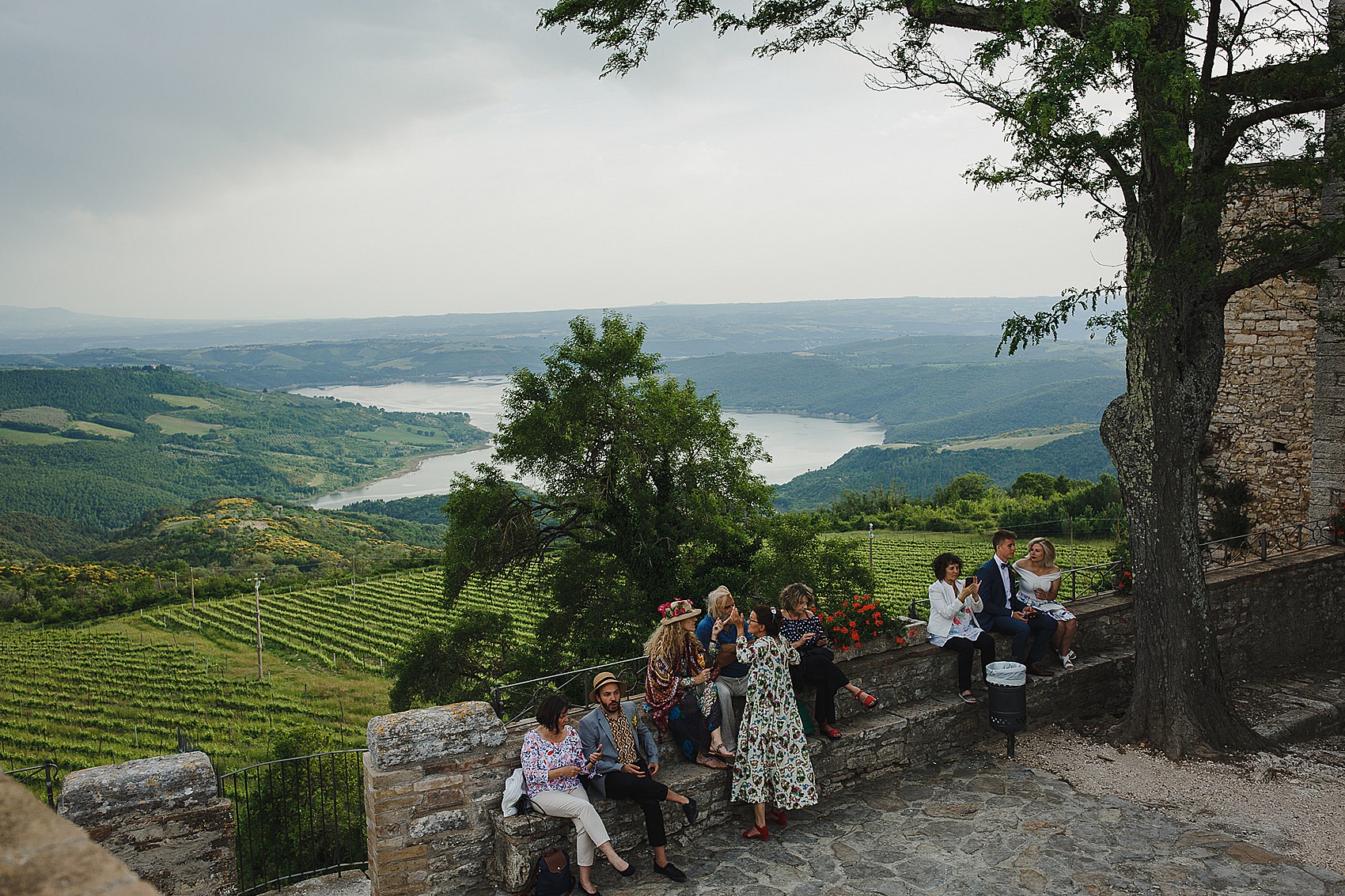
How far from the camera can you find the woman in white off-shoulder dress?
7.98 m

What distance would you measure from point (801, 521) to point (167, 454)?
158145 millimetres

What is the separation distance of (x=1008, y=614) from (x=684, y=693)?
127 inches

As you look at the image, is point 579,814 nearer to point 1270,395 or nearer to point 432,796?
point 432,796

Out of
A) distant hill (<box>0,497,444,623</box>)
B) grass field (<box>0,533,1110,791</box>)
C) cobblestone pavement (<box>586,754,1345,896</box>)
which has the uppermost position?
cobblestone pavement (<box>586,754,1345,896</box>)

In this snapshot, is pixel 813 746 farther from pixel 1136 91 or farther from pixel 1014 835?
pixel 1136 91

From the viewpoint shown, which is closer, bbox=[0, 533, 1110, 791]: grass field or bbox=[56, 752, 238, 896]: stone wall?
bbox=[56, 752, 238, 896]: stone wall

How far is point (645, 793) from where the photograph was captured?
5617 millimetres

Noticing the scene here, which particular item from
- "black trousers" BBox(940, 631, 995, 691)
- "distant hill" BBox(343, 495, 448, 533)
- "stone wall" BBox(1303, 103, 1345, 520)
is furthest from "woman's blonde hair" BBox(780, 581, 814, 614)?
"distant hill" BBox(343, 495, 448, 533)

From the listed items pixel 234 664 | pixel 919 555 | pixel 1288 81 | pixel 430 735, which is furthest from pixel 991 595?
pixel 234 664

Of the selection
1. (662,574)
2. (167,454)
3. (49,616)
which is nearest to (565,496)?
(662,574)

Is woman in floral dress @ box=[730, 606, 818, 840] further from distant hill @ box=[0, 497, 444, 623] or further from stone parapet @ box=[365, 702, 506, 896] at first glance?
distant hill @ box=[0, 497, 444, 623]

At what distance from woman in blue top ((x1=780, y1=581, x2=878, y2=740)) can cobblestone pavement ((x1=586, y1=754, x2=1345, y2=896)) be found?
0.64 metres

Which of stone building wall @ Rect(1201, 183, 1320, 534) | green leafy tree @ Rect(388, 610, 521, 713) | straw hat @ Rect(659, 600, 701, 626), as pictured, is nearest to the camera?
straw hat @ Rect(659, 600, 701, 626)

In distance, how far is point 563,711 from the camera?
5543mm
